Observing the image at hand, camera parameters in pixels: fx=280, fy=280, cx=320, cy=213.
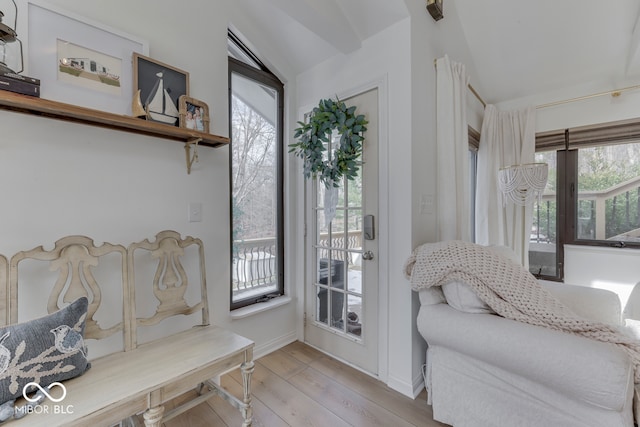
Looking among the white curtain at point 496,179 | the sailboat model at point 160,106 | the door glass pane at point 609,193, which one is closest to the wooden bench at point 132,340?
the sailboat model at point 160,106

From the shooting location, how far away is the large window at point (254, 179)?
Result: 2.14 m

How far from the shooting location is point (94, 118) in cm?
128

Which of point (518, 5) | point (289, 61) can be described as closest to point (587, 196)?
point (518, 5)

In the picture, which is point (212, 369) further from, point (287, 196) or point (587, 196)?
point (587, 196)

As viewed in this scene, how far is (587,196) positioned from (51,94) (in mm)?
4020

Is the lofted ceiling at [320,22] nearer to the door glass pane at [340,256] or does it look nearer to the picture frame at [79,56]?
the door glass pane at [340,256]

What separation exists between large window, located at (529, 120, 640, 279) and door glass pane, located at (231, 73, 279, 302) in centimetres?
268

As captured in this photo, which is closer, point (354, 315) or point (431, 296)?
point (431, 296)

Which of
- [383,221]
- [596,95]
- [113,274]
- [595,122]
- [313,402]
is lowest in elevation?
[313,402]

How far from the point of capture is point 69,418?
2.96ft

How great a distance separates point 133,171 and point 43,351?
90 cm

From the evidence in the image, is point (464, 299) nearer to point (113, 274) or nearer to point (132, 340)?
point (132, 340)

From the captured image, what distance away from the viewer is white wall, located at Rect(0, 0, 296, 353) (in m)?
1.23

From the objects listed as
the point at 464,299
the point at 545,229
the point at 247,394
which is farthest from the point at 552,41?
the point at 247,394
